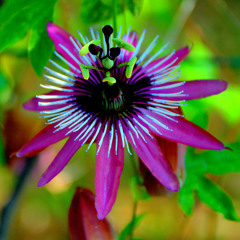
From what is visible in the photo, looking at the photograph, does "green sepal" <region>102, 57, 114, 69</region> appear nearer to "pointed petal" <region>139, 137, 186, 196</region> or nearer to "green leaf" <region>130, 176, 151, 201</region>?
"pointed petal" <region>139, 137, 186, 196</region>

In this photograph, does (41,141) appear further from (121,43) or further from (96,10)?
(96,10)

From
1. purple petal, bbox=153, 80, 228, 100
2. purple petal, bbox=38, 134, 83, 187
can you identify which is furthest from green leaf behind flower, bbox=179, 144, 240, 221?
purple petal, bbox=38, 134, 83, 187

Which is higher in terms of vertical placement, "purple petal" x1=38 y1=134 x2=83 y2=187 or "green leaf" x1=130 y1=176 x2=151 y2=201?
"purple petal" x1=38 y1=134 x2=83 y2=187

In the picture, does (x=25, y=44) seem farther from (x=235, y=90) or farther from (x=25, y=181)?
(x=235, y=90)

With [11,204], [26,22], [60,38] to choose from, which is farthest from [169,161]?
[11,204]

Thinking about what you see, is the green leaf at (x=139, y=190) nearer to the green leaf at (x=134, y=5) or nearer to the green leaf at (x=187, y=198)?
the green leaf at (x=187, y=198)

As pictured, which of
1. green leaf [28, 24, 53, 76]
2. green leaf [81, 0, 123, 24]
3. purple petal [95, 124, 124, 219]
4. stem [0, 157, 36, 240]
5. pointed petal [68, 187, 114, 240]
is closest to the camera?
purple petal [95, 124, 124, 219]

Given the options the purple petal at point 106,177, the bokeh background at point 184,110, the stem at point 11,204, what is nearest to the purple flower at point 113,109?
the purple petal at point 106,177
